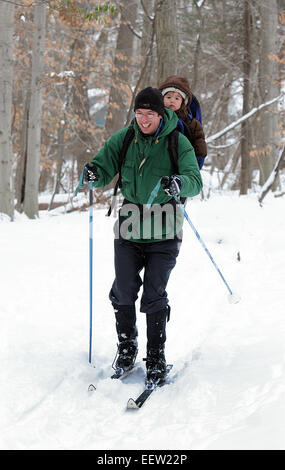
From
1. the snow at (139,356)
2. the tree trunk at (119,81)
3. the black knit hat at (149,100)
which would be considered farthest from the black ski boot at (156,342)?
the tree trunk at (119,81)

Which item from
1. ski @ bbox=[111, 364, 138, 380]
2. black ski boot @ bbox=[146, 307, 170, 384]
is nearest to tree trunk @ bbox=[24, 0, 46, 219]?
ski @ bbox=[111, 364, 138, 380]

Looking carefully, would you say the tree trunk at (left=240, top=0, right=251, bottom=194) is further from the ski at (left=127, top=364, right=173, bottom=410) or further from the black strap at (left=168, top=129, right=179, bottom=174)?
the ski at (left=127, top=364, right=173, bottom=410)

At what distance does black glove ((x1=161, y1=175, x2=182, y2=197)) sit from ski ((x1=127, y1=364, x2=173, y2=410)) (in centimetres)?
136

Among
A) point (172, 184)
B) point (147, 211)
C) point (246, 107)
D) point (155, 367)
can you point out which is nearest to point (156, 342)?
point (155, 367)

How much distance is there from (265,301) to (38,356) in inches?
102

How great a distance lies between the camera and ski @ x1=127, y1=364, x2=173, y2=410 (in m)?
2.99

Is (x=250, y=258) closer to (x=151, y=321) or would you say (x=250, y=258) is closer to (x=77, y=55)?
(x=151, y=321)

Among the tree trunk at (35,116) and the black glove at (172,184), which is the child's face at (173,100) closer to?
the black glove at (172,184)

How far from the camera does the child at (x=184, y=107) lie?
3.78 m

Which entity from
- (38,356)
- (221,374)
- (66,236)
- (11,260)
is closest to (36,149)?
(66,236)

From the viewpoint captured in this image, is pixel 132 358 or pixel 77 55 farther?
pixel 77 55

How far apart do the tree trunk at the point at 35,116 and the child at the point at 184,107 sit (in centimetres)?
692

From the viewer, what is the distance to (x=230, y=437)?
7.63 ft

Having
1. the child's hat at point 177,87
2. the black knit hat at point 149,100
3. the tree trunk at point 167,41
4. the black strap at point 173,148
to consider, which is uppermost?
the tree trunk at point 167,41
